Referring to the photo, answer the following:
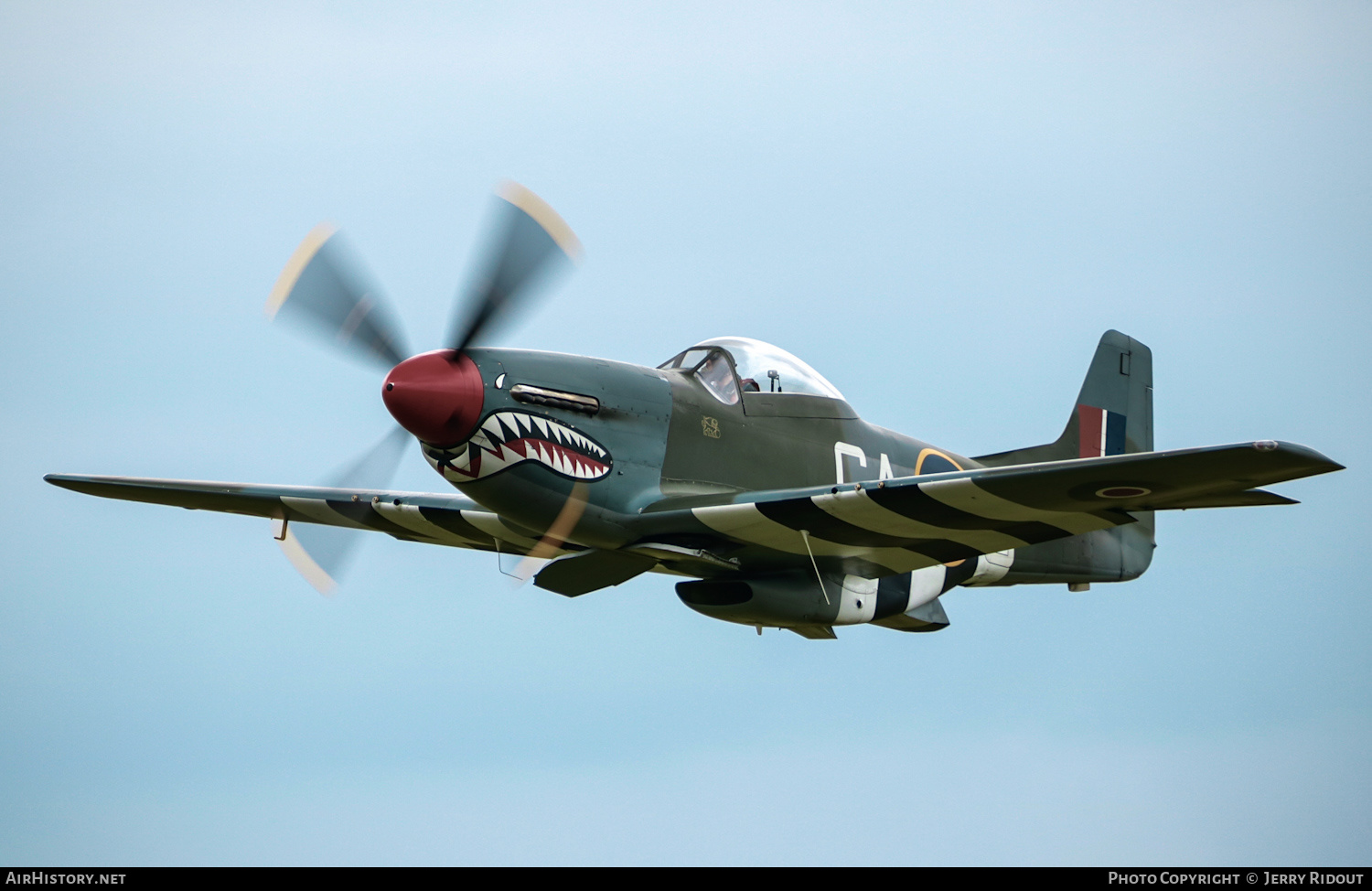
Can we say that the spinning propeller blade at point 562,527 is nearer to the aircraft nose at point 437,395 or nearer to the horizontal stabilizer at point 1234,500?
the aircraft nose at point 437,395

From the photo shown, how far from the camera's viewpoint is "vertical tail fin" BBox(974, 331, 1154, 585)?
14.8m

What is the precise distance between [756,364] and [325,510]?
→ 4.39m

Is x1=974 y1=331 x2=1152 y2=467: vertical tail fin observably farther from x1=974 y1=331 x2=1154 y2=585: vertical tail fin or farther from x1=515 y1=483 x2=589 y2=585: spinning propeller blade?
x1=515 y1=483 x2=589 y2=585: spinning propeller blade

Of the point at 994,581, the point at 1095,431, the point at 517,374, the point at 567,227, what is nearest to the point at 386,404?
the point at 517,374

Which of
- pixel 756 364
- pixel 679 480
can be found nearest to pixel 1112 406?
pixel 756 364

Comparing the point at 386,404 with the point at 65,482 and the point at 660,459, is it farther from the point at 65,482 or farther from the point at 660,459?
the point at 65,482

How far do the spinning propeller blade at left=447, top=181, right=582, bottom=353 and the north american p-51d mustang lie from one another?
0.01 metres

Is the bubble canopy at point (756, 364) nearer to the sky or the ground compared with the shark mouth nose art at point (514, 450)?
nearer to the sky

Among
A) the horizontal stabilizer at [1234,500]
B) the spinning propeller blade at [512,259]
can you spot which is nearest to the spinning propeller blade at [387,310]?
the spinning propeller blade at [512,259]

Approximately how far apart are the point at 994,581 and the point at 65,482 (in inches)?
373

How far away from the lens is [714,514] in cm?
1089

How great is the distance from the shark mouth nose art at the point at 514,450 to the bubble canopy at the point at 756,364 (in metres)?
1.56

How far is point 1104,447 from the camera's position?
16.2m

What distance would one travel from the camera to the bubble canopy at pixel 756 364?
12140 mm
